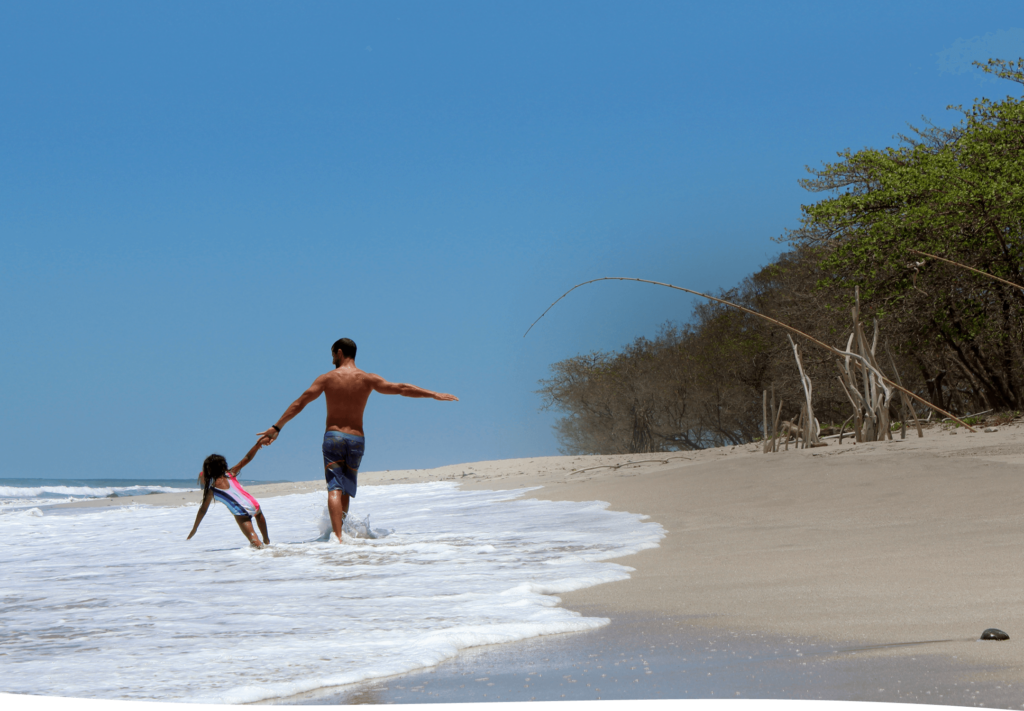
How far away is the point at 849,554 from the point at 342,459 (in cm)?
452

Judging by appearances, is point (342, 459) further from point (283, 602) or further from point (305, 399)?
point (283, 602)

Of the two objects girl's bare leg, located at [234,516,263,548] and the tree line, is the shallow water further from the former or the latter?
the tree line

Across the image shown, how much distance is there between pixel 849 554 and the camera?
173 inches

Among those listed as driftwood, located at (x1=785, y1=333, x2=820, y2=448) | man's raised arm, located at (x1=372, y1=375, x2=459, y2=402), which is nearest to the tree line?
driftwood, located at (x1=785, y1=333, x2=820, y2=448)

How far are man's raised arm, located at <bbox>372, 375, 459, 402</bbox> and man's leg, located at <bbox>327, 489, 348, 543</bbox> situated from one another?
3.44ft

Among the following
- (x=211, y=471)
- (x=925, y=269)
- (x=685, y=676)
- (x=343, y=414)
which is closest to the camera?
(x=685, y=676)

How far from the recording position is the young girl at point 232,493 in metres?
6.93

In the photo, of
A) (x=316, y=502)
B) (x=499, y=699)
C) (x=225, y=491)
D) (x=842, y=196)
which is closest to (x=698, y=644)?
(x=499, y=699)

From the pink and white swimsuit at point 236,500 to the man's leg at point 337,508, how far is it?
2.11 feet

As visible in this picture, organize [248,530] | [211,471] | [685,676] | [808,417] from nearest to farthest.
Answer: [685,676], [248,530], [211,471], [808,417]

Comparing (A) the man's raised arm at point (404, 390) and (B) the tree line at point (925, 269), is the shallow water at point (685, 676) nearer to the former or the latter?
(A) the man's raised arm at point (404, 390)

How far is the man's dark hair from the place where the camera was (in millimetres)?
7555

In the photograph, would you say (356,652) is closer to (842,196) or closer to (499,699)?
(499,699)

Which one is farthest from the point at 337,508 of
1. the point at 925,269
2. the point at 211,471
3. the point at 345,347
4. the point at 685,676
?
the point at 925,269
